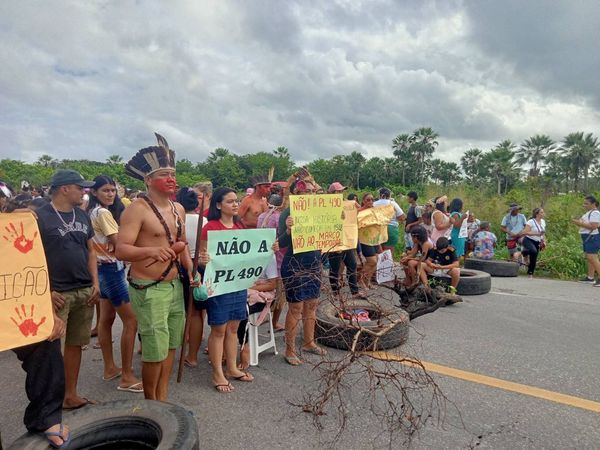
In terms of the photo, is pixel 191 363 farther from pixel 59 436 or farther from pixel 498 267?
pixel 498 267

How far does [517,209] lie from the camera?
10.7 metres

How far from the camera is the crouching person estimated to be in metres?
6.91

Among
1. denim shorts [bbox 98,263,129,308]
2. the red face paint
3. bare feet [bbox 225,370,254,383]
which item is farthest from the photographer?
Answer: denim shorts [bbox 98,263,129,308]

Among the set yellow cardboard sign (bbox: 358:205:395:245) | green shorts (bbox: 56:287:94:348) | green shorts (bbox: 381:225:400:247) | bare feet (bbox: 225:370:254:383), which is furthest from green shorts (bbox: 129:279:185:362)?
green shorts (bbox: 381:225:400:247)

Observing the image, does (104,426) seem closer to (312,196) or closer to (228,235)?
(228,235)

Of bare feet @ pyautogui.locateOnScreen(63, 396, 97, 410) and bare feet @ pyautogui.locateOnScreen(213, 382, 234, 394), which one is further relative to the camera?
bare feet @ pyautogui.locateOnScreen(213, 382, 234, 394)

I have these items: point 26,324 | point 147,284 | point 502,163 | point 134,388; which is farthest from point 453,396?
point 502,163

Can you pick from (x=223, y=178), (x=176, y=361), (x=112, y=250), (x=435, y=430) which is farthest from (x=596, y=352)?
(x=223, y=178)

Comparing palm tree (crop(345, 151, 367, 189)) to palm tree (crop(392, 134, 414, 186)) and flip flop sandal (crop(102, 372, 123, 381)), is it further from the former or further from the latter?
flip flop sandal (crop(102, 372, 123, 381))

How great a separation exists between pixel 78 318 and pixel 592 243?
9387 millimetres

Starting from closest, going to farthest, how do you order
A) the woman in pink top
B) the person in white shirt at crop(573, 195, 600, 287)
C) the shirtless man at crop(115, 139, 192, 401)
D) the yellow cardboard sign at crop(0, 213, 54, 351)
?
the yellow cardboard sign at crop(0, 213, 54, 351) → the shirtless man at crop(115, 139, 192, 401) → the woman in pink top → the person in white shirt at crop(573, 195, 600, 287)

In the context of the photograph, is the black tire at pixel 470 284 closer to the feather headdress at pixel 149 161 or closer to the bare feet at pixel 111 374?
the bare feet at pixel 111 374

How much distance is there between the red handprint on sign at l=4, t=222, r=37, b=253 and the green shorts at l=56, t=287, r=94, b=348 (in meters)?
0.91

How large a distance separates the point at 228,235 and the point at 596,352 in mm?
4068
